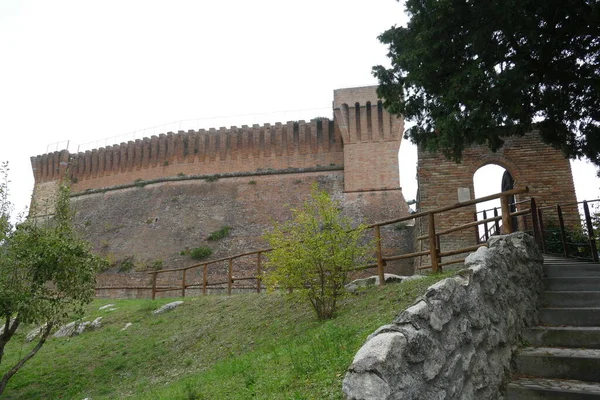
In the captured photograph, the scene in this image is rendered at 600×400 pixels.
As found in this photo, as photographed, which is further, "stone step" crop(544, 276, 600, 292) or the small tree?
the small tree

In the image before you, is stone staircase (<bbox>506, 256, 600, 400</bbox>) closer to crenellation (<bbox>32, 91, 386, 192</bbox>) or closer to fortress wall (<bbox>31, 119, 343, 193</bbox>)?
crenellation (<bbox>32, 91, 386, 192</bbox>)

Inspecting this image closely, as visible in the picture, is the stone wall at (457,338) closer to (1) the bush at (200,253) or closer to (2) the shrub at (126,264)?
(1) the bush at (200,253)

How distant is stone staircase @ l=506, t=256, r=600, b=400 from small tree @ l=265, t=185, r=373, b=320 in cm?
296

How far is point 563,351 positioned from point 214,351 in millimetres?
6013

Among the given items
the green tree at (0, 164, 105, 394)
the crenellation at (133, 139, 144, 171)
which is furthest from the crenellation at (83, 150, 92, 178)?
the green tree at (0, 164, 105, 394)

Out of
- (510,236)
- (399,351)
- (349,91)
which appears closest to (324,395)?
(399,351)

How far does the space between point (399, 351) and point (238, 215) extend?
23.7 meters

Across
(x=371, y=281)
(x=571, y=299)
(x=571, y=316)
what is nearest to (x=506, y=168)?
(x=371, y=281)

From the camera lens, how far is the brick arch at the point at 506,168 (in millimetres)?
13781

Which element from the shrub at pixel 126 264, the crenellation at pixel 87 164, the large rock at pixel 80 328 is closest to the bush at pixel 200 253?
the shrub at pixel 126 264

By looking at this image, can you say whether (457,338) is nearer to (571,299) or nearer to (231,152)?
(571,299)

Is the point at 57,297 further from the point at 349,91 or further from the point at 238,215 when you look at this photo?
the point at 349,91

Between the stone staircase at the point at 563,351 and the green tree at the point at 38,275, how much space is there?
30.3 feet

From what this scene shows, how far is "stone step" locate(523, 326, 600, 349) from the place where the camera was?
3961mm
